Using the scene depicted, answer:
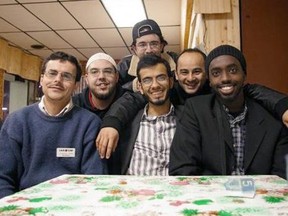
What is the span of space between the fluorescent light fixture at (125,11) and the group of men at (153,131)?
2588 millimetres

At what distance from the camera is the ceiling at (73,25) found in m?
4.23

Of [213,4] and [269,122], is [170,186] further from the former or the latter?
[213,4]

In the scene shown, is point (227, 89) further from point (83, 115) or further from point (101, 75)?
Answer: point (101, 75)

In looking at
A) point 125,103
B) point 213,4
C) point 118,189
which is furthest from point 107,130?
point 213,4

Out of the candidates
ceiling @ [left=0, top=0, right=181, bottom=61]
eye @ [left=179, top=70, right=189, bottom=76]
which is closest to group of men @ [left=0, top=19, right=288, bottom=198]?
eye @ [left=179, top=70, right=189, bottom=76]

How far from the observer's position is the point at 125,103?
1864 millimetres

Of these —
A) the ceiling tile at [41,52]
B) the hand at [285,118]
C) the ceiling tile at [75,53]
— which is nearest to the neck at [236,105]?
the hand at [285,118]

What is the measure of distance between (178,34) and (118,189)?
187 inches

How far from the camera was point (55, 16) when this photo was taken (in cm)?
454

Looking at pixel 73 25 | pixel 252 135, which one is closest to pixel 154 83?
pixel 252 135

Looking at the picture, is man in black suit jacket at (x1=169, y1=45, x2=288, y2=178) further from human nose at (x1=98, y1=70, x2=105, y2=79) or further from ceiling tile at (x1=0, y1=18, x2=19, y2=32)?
ceiling tile at (x1=0, y1=18, x2=19, y2=32)

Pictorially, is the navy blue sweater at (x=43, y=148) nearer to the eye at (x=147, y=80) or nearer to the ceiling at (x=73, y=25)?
the eye at (x=147, y=80)

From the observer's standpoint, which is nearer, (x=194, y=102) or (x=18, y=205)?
(x=18, y=205)

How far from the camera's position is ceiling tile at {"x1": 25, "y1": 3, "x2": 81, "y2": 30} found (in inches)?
166
